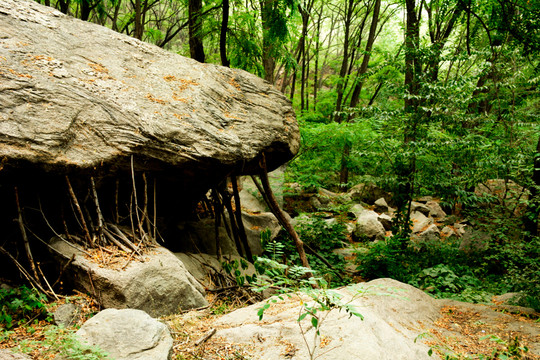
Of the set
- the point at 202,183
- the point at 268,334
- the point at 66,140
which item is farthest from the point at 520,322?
the point at 66,140

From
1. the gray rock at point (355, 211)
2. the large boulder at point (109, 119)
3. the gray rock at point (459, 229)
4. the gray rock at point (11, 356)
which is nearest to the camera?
the gray rock at point (11, 356)

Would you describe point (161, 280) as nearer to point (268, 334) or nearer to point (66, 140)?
point (268, 334)

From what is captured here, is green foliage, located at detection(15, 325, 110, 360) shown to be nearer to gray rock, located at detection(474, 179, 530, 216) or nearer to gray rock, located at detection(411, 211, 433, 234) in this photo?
gray rock, located at detection(474, 179, 530, 216)

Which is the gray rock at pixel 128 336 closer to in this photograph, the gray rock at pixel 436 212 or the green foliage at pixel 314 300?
the green foliage at pixel 314 300

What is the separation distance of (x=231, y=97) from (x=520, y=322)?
18.4 feet

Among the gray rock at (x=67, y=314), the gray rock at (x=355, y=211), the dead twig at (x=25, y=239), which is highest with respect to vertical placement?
the dead twig at (x=25, y=239)

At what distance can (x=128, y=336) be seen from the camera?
2746 mm

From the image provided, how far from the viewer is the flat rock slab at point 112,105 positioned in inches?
155

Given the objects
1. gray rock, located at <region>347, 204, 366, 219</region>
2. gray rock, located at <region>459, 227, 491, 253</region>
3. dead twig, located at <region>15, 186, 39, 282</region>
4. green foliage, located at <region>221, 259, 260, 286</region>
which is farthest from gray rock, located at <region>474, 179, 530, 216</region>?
dead twig, located at <region>15, 186, 39, 282</region>

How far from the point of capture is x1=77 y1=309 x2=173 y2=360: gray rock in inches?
102

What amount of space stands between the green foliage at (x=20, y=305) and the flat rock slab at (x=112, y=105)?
4.69ft

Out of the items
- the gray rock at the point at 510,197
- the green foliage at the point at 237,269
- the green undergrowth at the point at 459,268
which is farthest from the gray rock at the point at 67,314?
the gray rock at the point at 510,197

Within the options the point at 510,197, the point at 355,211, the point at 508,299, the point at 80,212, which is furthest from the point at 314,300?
the point at 355,211

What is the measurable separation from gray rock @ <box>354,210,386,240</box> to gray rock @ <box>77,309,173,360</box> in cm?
839
